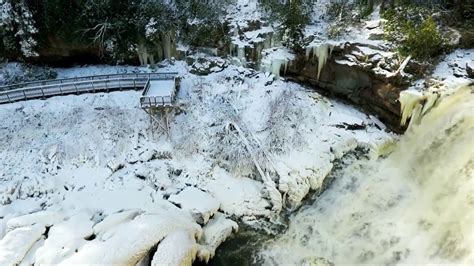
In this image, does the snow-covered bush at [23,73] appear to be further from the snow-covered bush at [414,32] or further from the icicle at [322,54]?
the snow-covered bush at [414,32]

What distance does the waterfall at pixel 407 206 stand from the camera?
34.0ft

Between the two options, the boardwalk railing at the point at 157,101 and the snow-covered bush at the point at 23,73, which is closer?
the boardwalk railing at the point at 157,101

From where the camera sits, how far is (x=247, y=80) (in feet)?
55.4

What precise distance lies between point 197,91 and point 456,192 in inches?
400

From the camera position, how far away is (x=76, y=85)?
16.1m

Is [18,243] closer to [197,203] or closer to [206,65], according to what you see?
[197,203]

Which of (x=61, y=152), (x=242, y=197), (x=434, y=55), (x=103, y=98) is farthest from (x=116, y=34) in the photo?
(x=434, y=55)

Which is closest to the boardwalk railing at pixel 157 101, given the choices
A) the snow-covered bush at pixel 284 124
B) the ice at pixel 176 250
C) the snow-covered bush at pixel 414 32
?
the snow-covered bush at pixel 284 124

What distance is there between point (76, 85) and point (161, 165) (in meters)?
5.50

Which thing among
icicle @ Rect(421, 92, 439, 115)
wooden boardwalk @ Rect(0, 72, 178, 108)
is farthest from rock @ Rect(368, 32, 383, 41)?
wooden boardwalk @ Rect(0, 72, 178, 108)

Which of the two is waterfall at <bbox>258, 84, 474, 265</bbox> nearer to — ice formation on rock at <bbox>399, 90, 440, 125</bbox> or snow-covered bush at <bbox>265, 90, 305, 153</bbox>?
ice formation on rock at <bbox>399, 90, 440, 125</bbox>

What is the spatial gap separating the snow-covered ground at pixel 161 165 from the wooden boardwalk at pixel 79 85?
1.04 feet

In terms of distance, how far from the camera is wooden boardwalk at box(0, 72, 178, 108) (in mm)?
15758

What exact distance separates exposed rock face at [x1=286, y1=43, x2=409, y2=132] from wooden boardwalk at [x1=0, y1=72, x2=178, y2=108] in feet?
19.2
